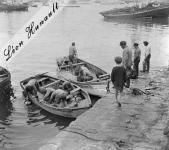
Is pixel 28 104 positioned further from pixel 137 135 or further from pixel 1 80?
pixel 137 135

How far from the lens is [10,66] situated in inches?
1079

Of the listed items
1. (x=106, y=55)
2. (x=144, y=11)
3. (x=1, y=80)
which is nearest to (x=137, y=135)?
(x=1, y=80)

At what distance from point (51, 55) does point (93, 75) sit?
47.3ft

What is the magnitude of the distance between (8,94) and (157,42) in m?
25.0

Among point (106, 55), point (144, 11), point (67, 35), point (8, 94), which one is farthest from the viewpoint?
point (144, 11)

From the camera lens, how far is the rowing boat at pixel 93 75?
16892mm

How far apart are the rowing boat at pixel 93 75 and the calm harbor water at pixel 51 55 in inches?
94.1

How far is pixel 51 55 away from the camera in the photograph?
1289 inches

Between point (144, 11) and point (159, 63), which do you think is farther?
point (144, 11)

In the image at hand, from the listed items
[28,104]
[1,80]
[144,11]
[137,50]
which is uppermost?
[144,11]

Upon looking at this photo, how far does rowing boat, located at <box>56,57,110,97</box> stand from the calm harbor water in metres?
2.39

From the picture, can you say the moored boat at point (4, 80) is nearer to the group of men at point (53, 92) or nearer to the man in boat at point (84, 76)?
the group of men at point (53, 92)

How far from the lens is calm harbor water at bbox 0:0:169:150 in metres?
14.8

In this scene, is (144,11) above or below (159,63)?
above
